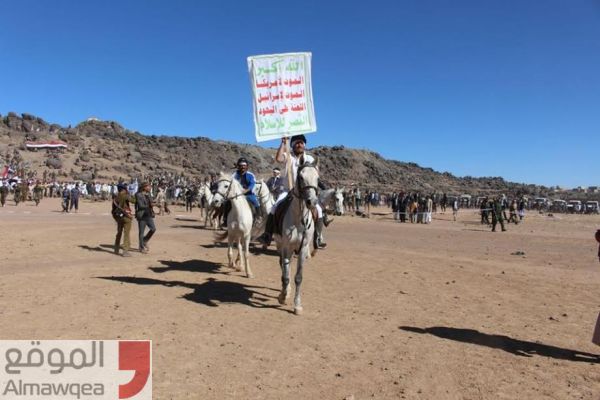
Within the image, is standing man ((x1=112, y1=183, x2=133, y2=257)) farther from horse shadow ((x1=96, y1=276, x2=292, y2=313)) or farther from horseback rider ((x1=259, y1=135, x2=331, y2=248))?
horseback rider ((x1=259, y1=135, x2=331, y2=248))

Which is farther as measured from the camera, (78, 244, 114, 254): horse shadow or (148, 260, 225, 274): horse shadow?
(78, 244, 114, 254): horse shadow

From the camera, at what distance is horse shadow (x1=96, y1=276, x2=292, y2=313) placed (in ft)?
29.7

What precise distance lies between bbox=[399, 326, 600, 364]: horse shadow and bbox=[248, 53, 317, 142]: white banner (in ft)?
14.9

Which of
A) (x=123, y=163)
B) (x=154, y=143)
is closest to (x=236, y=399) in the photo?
(x=123, y=163)

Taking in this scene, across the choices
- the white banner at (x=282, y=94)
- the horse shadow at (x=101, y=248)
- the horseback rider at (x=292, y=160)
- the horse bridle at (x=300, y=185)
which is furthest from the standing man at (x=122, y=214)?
the horse bridle at (x=300, y=185)

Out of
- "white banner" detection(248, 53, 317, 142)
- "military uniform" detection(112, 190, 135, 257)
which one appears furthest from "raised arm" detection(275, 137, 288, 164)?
"military uniform" detection(112, 190, 135, 257)

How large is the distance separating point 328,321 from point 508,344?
294cm

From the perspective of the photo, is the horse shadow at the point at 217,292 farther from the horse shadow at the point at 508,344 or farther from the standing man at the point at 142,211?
the standing man at the point at 142,211

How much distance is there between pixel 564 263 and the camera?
16.2m

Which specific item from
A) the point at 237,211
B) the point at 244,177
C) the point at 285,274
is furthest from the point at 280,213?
the point at 244,177

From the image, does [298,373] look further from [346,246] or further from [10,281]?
[346,246]

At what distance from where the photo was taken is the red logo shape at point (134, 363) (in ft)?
17.1

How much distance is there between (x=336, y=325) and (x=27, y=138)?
92.6 meters

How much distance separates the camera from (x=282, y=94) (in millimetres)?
9336
